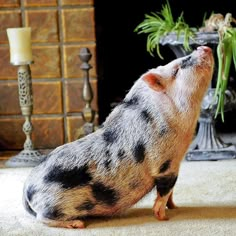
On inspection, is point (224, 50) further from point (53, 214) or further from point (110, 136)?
point (53, 214)

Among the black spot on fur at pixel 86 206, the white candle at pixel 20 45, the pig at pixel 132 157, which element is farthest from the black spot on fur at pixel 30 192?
the white candle at pixel 20 45

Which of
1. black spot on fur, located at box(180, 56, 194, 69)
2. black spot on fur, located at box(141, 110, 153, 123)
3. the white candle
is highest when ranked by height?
black spot on fur, located at box(180, 56, 194, 69)

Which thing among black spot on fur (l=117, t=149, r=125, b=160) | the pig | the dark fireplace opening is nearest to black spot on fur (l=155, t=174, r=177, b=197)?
the pig

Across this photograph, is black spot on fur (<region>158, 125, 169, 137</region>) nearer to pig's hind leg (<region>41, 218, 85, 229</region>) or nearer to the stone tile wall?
pig's hind leg (<region>41, 218, 85, 229</region>)

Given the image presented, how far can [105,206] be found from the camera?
1.50 m

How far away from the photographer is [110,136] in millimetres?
1508

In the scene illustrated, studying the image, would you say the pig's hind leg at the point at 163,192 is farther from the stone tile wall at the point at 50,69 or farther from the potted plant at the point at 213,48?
the stone tile wall at the point at 50,69

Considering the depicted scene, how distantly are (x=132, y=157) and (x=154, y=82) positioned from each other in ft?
0.70

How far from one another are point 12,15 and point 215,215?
1.37 meters

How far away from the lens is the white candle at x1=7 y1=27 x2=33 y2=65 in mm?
2195


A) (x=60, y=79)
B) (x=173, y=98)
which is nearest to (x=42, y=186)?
(x=173, y=98)

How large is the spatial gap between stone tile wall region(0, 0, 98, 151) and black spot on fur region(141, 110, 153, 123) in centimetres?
104

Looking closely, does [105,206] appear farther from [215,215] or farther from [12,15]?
[12,15]

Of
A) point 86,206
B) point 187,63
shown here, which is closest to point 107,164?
point 86,206
